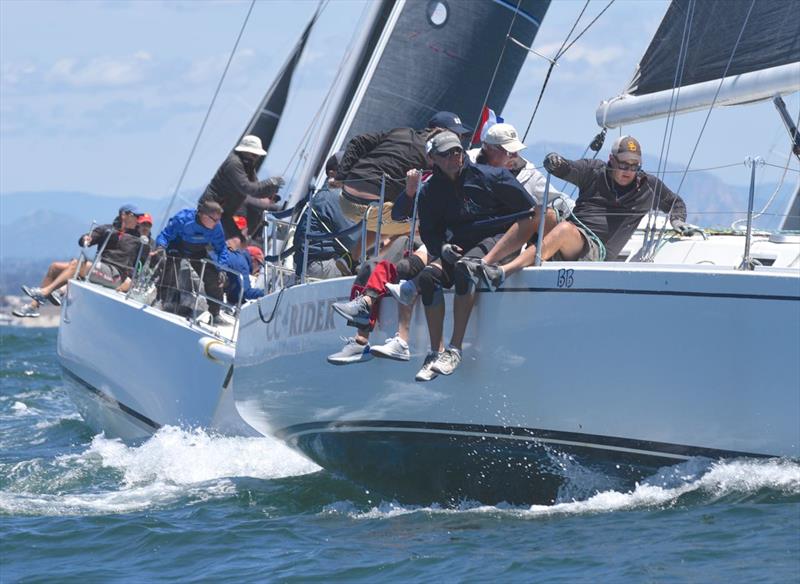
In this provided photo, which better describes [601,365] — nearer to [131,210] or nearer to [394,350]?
[394,350]

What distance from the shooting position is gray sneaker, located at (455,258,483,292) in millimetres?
6164

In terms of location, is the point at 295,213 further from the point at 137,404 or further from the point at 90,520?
the point at 137,404

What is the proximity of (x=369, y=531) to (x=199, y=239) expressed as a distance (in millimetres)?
3899

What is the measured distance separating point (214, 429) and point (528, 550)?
4909 mm

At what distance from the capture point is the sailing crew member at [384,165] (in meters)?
7.50

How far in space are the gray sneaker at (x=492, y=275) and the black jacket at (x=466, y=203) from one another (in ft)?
1.13

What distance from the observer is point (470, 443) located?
21.7ft

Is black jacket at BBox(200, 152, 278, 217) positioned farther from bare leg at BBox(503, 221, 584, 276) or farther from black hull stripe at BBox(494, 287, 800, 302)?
black hull stripe at BBox(494, 287, 800, 302)

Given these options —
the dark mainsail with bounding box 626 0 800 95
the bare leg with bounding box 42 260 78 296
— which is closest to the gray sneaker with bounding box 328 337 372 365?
the dark mainsail with bounding box 626 0 800 95

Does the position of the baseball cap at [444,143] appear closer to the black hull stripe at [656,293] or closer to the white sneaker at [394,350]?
the black hull stripe at [656,293]

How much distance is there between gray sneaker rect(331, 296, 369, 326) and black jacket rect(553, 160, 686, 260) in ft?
3.60

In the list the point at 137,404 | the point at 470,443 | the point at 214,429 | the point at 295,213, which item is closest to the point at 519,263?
the point at 470,443

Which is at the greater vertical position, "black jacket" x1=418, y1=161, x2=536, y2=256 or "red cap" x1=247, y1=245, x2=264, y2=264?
"black jacket" x1=418, y1=161, x2=536, y2=256

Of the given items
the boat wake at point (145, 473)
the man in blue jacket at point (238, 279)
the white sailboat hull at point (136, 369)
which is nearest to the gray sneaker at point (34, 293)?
the white sailboat hull at point (136, 369)
